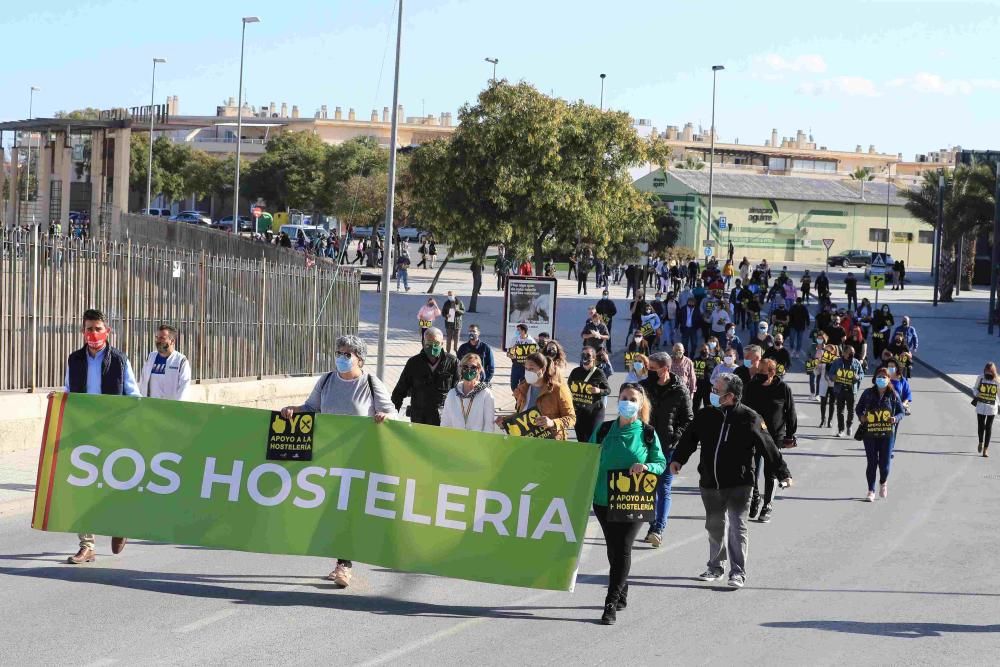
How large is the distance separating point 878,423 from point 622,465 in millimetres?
7244

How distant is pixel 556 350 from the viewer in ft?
44.2

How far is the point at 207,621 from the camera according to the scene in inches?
350

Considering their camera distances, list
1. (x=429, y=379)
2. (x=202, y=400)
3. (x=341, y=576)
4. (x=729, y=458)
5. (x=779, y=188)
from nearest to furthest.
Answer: (x=341, y=576) < (x=729, y=458) < (x=429, y=379) < (x=202, y=400) < (x=779, y=188)

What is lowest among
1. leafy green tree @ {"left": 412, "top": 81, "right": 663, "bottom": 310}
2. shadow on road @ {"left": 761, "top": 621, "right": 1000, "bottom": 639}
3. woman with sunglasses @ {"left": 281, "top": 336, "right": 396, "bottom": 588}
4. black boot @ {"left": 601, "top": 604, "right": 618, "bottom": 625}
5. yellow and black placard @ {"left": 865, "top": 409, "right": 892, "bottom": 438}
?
shadow on road @ {"left": 761, "top": 621, "right": 1000, "bottom": 639}

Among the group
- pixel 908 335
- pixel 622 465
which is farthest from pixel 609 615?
pixel 908 335

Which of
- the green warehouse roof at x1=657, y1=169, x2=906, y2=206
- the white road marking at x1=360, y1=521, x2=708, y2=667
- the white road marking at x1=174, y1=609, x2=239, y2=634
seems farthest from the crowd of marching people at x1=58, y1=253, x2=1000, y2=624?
the green warehouse roof at x1=657, y1=169, x2=906, y2=206

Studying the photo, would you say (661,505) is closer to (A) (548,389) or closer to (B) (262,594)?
(A) (548,389)

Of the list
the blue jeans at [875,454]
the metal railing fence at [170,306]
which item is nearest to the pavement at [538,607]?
the blue jeans at [875,454]

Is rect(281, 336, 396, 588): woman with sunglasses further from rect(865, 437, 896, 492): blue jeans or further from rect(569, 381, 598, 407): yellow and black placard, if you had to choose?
rect(865, 437, 896, 492): blue jeans

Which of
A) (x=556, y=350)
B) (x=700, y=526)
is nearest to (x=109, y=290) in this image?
(x=556, y=350)

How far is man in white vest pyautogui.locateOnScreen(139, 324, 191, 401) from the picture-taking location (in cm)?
1195

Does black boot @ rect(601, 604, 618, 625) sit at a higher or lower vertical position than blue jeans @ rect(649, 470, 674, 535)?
lower

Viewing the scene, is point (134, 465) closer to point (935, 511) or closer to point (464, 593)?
point (464, 593)

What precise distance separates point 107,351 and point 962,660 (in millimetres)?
6639
